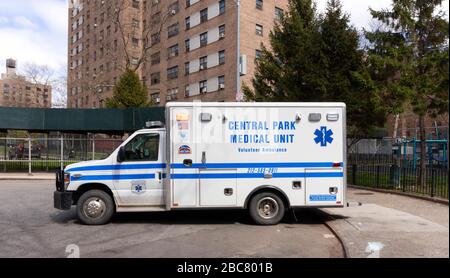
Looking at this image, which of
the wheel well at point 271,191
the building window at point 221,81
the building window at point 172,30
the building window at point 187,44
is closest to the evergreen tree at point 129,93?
the building window at point 221,81

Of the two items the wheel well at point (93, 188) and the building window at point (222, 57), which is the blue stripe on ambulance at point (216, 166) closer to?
the wheel well at point (93, 188)

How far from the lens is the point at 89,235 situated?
7.88 m

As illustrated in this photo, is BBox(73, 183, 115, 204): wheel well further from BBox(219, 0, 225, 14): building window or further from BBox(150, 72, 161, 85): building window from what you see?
BBox(150, 72, 161, 85): building window

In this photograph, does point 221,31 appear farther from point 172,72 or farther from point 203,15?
point 172,72

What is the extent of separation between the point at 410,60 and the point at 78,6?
82132 mm

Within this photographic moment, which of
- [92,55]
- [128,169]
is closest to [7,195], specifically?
[128,169]

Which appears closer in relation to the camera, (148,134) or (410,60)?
(148,134)

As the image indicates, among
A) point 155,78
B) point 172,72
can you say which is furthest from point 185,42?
point 155,78

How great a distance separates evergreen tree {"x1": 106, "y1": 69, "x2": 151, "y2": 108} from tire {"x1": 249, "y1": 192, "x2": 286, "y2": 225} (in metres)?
24.9

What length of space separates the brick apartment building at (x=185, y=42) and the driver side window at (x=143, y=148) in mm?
21596

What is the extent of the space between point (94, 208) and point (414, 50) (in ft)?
41.7

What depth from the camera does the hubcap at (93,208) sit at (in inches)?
346
